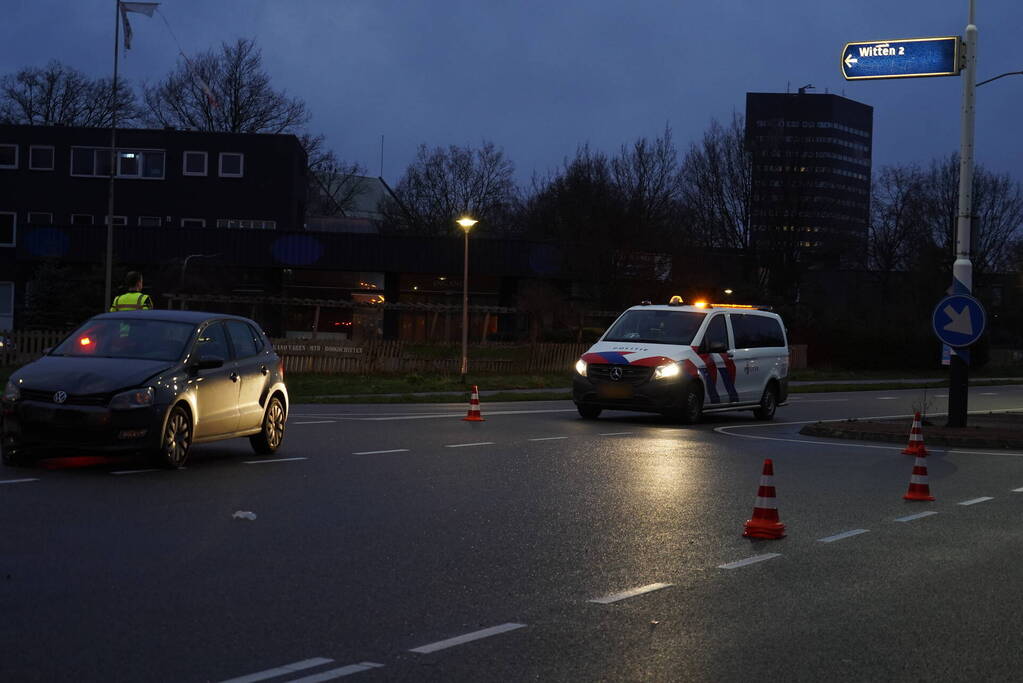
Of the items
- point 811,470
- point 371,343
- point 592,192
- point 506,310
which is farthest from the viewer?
point 592,192

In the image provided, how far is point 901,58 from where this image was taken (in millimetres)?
19094

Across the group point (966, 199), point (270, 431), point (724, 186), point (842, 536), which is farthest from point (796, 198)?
point (842, 536)

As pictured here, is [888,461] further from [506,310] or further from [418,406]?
[506,310]

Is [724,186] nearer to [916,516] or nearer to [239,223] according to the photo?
[239,223]

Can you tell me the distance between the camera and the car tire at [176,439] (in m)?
12.7

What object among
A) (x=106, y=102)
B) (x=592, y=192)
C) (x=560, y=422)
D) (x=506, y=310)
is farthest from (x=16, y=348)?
(x=106, y=102)

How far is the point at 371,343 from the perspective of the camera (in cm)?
3719

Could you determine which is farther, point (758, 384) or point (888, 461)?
point (758, 384)

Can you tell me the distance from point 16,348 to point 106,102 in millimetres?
48160

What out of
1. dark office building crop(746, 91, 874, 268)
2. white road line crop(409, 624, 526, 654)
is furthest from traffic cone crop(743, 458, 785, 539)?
dark office building crop(746, 91, 874, 268)

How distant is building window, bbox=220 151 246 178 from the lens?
214 feet

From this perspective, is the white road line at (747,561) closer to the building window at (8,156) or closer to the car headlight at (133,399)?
the car headlight at (133,399)

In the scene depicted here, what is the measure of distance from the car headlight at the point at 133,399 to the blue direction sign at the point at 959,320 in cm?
1146

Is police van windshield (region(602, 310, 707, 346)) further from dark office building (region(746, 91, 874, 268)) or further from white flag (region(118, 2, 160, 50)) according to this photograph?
dark office building (region(746, 91, 874, 268))
